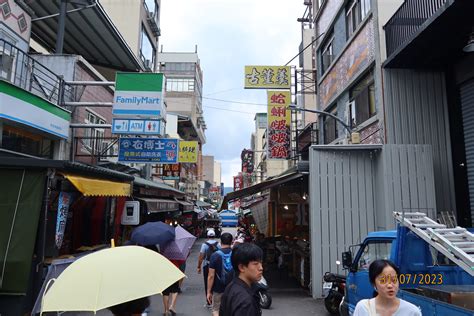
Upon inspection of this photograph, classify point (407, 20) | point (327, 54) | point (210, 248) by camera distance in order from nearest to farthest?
point (210, 248)
point (407, 20)
point (327, 54)

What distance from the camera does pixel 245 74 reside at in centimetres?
1712

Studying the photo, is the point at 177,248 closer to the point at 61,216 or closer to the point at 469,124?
the point at 61,216

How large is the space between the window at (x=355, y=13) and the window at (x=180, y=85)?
46.5 meters

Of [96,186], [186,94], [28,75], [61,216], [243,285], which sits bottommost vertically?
[243,285]

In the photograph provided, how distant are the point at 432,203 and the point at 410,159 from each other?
1.30 meters

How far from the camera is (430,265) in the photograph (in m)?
5.05

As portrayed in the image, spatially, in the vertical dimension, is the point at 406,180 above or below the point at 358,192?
above

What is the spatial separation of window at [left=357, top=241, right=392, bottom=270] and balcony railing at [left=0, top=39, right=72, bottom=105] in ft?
30.2

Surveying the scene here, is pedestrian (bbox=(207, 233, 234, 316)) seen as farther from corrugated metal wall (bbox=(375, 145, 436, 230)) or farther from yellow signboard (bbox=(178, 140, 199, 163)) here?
yellow signboard (bbox=(178, 140, 199, 163))

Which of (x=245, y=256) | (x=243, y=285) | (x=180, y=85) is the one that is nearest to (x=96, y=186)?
(x=245, y=256)

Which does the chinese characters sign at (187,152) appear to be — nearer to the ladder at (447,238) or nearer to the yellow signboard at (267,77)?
the yellow signboard at (267,77)

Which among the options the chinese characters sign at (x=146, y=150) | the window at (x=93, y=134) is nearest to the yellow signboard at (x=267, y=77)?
the chinese characters sign at (x=146, y=150)

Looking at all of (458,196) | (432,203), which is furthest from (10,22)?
(458,196)

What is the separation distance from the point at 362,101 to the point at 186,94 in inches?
1848
